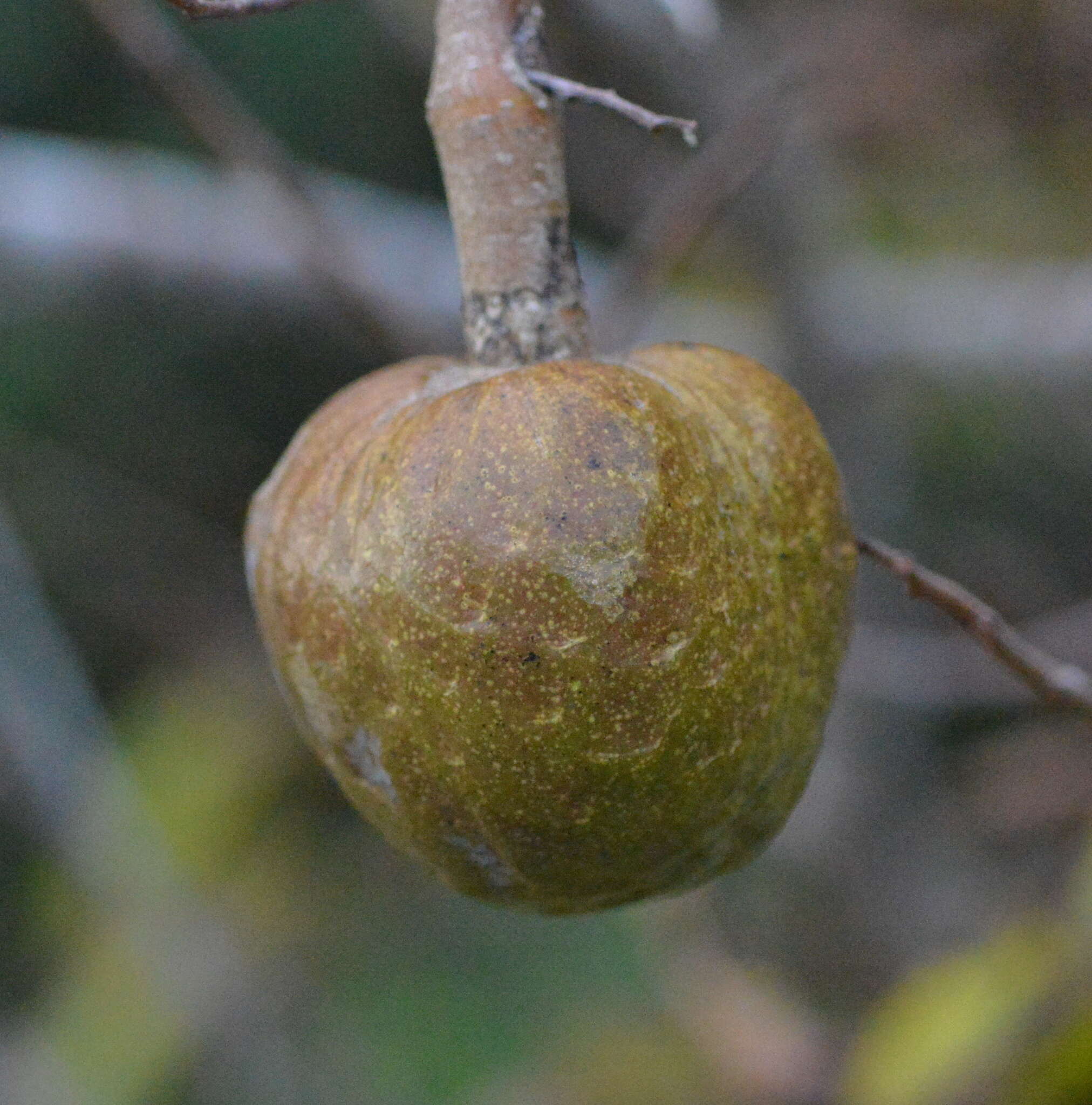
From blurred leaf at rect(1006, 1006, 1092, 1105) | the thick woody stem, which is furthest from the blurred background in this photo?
the thick woody stem

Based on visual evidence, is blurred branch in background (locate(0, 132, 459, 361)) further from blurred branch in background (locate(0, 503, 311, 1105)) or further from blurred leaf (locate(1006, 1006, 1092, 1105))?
blurred leaf (locate(1006, 1006, 1092, 1105))

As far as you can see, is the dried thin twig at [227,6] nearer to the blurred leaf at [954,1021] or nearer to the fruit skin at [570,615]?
the fruit skin at [570,615]

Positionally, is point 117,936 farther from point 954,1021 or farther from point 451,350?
point 954,1021

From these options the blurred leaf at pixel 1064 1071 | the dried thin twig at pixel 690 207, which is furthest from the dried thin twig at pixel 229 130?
the blurred leaf at pixel 1064 1071

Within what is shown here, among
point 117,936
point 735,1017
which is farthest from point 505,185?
point 117,936

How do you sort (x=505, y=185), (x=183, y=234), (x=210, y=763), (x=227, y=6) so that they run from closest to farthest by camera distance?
1. (x=227, y=6)
2. (x=505, y=185)
3. (x=183, y=234)
4. (x=210, y=763)

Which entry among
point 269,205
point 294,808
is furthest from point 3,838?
point 269,205
